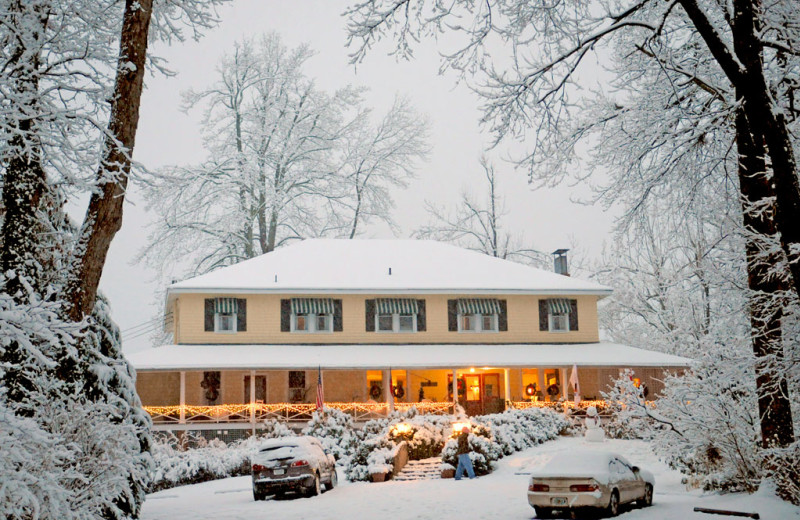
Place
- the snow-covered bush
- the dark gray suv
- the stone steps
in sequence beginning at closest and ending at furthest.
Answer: the dark gray suv, the stone steps, the snow-covered bush

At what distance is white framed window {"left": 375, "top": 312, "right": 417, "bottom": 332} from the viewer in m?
34.9

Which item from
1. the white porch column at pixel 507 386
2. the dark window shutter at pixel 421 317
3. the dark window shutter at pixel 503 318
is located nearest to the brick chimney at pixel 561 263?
the dark window shutter at pixel 503 318

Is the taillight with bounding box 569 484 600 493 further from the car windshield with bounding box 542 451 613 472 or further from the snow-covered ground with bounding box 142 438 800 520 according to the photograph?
the snow-covered ground with bounding box 142 438 800 520

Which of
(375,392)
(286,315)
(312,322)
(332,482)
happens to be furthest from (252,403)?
(332,482)

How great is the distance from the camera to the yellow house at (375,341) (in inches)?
1261

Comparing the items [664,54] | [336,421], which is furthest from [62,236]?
[336,421]

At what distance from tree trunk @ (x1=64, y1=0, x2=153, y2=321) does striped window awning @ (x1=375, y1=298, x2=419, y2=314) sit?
24.4m

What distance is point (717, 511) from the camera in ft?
40.4

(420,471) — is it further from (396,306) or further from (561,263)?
(561,263)

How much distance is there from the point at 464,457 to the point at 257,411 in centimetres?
1418

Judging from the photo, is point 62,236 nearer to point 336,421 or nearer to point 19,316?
point 19,316

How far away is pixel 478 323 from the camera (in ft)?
116

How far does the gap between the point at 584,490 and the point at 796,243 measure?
20.6 ft

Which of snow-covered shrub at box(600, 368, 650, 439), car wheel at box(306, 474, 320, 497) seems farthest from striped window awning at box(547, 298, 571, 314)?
car wheel at box(306, 474, 320, 497)
